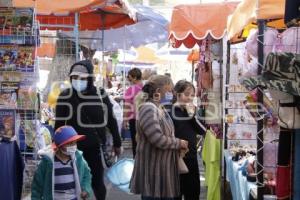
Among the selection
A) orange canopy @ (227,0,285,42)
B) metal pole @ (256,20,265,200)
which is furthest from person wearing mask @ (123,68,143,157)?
metal pole @ (256,20,265,200)

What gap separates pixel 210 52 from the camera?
7.63 meters

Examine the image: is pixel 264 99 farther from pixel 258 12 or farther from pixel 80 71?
pixel 80 71

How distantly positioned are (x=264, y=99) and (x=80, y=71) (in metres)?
2.30


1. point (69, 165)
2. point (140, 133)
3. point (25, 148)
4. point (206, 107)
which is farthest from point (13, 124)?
point (206, 107)

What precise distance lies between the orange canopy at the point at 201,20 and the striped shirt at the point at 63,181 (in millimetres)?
3321

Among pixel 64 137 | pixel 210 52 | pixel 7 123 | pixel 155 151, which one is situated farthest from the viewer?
pixel 210 52

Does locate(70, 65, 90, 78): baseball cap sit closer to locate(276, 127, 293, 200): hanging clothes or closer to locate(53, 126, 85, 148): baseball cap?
locate(53, 126, 85, 148): baseball cap

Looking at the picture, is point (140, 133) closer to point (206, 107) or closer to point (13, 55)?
point (13, 55)

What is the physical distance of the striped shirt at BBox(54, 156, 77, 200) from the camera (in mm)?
4715

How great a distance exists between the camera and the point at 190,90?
20.2ft

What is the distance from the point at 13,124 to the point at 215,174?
310cm

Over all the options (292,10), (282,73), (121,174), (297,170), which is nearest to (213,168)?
(121,174)

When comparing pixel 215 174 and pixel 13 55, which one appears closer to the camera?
pixel 13 55

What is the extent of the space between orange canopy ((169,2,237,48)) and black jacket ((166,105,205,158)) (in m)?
1.62
